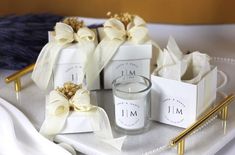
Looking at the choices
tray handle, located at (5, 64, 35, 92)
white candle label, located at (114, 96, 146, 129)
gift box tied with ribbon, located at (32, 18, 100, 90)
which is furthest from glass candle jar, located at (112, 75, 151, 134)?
tray handle, located at (5, 64, 35, 92)

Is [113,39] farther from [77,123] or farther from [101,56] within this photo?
[77,123]

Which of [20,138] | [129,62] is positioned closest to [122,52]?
[129,62]

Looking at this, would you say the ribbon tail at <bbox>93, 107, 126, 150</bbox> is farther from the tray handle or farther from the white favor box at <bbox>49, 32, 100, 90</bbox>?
the tray handle

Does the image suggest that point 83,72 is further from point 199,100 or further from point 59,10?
point 59,10

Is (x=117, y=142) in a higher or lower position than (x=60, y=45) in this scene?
lower

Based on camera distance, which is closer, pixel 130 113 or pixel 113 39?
pixel 130 113

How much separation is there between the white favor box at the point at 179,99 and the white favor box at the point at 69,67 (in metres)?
0.15

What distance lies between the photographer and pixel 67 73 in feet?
2.99

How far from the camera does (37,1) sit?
4.32 ft

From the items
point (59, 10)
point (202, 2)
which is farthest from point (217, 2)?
point (59, 10)

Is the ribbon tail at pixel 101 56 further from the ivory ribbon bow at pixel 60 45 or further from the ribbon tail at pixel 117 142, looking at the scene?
the ribbon tail at pixel 117 142

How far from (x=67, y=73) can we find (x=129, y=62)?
0.11m

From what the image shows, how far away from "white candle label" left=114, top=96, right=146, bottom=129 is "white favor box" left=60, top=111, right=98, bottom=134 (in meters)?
0.05

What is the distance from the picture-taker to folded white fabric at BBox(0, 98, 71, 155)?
0.79 m
